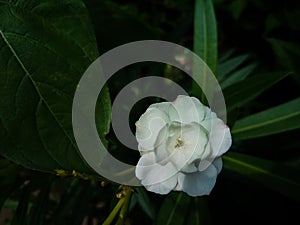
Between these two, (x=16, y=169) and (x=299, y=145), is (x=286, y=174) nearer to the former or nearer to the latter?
(x=299, y=145)

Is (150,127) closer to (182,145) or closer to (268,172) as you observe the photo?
(182,145)

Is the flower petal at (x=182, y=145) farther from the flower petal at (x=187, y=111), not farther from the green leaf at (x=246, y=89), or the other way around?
the green leaf at (x=246, y=89)

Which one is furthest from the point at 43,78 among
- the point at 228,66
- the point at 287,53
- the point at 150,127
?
the point at 287,53

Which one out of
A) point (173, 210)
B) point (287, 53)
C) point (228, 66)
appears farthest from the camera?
point (287, 53)

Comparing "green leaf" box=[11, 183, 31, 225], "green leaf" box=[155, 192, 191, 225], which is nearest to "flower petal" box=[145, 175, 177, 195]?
"green leaf" box=[155, 192, 191, 225]

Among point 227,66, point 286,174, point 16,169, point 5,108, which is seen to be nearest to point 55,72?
point 5,108

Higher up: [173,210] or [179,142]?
[179,142]

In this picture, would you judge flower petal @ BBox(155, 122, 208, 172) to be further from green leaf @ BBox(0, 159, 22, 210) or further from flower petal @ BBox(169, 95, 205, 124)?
green leaf @ BBox(0, 159, 22, 210)
